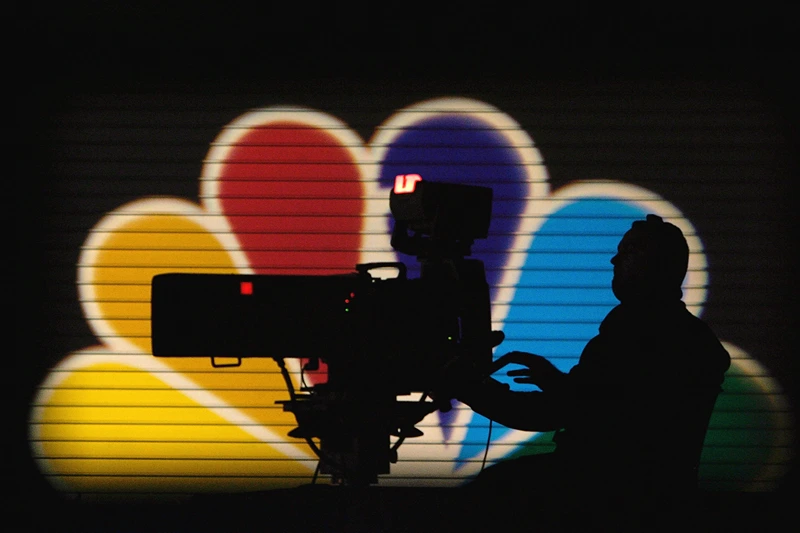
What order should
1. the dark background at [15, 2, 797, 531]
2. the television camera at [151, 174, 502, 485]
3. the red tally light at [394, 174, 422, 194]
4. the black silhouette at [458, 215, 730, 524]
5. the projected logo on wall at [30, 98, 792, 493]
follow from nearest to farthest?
the black silhouette at [458, 215, 730, 524] → the television camera at [151, 174, 502, 485] → the red tally light at [394, 174, 422, 194] → the dark background at [15, 2, 797, 531] → the projected logo on wall at [30, 98, 792, 493]

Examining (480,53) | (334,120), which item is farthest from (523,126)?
(334,120)

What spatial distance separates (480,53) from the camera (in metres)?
4.58

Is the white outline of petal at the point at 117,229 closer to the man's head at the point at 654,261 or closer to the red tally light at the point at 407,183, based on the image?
the red tally light at the point at 407,183

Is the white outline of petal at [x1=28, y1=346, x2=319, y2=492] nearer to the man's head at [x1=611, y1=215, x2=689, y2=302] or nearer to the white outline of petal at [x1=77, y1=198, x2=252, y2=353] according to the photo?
the white outline of petal at [x1=77, y1=198, x2=252, y2=353]

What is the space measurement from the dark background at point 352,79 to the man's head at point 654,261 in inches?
92.7

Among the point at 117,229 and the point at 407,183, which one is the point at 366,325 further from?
the point at 117,229

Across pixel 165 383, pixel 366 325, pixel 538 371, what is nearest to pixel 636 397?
pixel 538 371

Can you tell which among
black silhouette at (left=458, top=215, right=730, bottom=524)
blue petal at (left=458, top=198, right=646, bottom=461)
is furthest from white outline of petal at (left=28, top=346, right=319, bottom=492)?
black silhouette at (left=458, top=215, right=730, bottom=524)

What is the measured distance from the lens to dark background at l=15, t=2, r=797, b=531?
4488 mm

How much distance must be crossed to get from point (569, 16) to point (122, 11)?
2765mm

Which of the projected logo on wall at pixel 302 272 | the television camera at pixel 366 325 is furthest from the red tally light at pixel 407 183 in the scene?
the projected logo on wall at pixel 302 272

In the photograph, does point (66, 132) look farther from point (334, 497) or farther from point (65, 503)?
point (334, 497)

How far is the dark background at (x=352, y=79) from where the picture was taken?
4.49m

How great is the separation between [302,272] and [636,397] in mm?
2789
